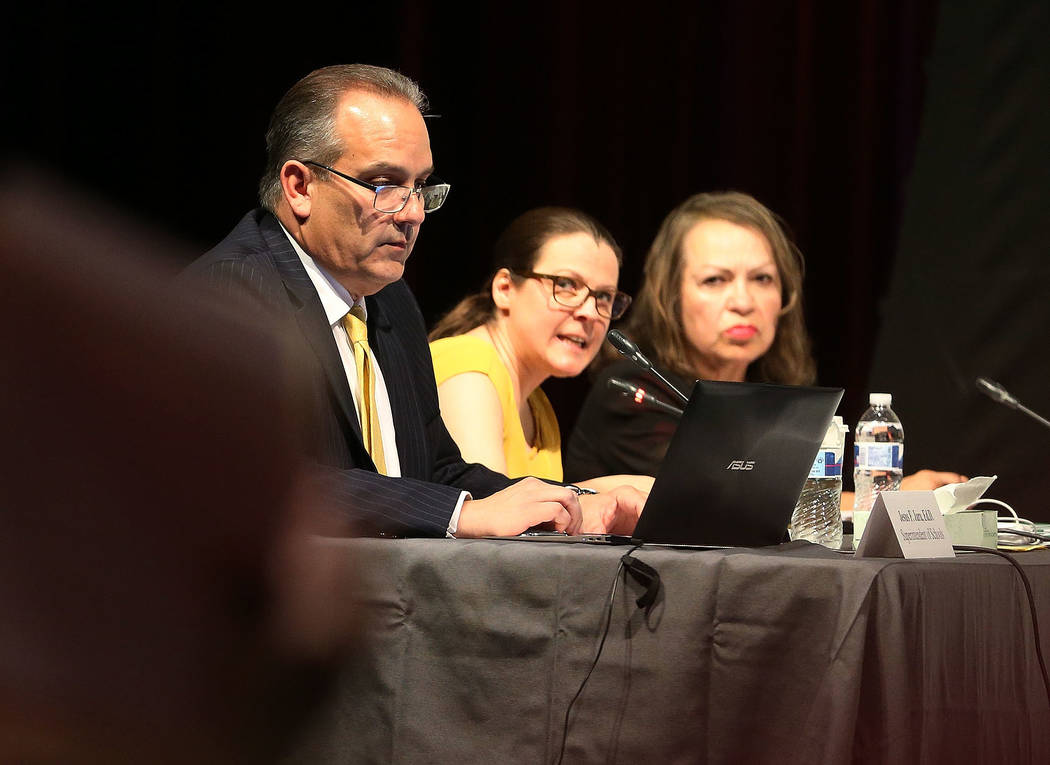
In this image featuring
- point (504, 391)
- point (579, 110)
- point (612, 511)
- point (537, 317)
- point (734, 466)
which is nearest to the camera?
point (734, 466)

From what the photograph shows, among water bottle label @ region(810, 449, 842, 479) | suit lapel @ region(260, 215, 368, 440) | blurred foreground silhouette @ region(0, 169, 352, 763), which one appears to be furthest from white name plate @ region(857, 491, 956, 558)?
blurred foreground silhouette @ region(0, 169, 352, 763)

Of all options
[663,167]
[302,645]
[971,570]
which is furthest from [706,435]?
[663,167]

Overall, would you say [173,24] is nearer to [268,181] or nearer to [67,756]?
[268,181]

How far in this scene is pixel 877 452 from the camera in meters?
1.89

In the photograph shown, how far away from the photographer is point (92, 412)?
12.2 inches

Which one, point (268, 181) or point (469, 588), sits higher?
point (268, 181)

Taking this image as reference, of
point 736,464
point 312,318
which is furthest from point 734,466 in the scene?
point 312,318

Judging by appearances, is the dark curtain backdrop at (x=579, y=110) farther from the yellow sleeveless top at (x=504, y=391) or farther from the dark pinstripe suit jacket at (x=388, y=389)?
the dark pinstripe suit jacket at (x=388, y=389)

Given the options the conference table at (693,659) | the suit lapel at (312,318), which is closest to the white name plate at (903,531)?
the conference table at (693,659)

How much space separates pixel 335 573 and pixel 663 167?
3414mm

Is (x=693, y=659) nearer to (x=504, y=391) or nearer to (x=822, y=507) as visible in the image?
(x=822, y=507)

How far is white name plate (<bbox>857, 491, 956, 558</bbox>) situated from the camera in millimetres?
1302

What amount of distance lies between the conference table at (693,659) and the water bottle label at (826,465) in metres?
0.37

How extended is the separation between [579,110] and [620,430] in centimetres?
131
